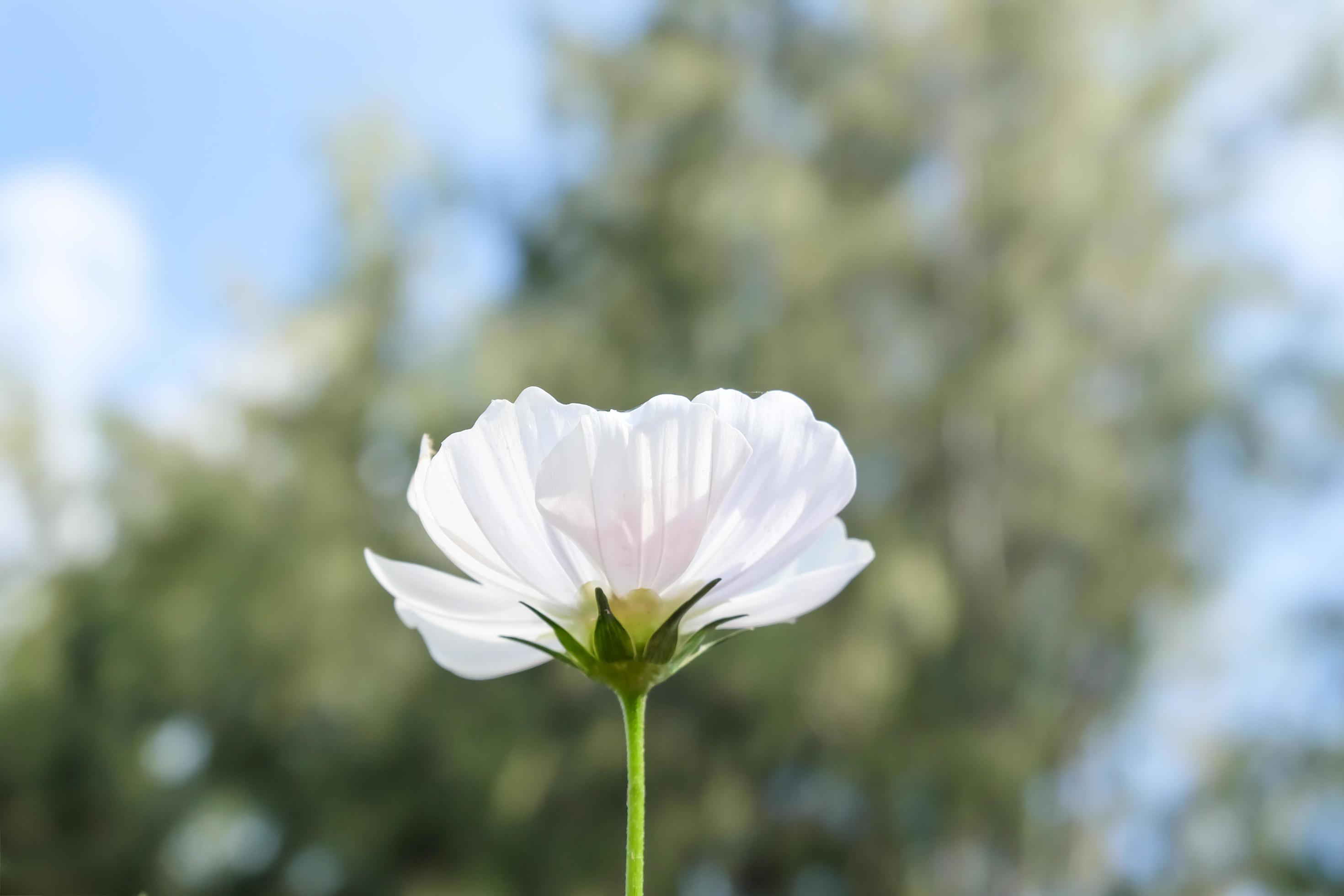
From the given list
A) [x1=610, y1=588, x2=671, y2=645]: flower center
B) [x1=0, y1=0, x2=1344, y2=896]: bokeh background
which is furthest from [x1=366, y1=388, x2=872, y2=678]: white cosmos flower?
[x1=0, y1=0, x2=1344, y2=896]: bokeh background

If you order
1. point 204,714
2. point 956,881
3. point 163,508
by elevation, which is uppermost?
point 163,508

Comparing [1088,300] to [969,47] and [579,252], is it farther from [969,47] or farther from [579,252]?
[579,252]

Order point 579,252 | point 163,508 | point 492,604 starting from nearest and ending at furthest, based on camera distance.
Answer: point 492,604 < point 163,508 < point 579,252

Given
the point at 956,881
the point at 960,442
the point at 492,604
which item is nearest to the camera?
the point at 492,604

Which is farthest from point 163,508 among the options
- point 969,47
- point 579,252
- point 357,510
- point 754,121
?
point 969,47

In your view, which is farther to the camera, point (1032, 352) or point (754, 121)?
point (754, 121)

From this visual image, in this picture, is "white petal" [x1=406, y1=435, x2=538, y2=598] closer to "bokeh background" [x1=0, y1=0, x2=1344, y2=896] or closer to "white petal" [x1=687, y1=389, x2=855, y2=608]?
"white petal" [x1=687, y1=389, x2=855, y2=608]

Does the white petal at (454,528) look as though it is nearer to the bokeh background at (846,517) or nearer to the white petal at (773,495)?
the white petal at (773,495)
